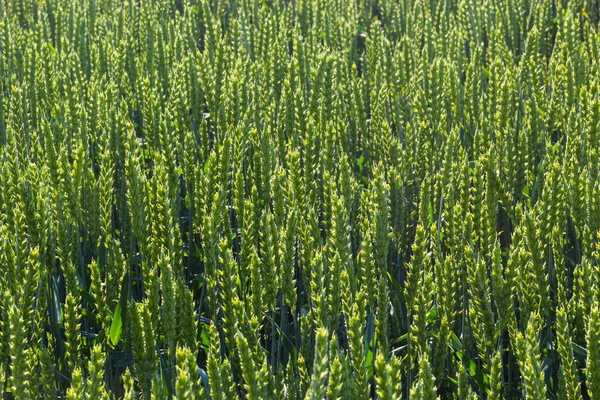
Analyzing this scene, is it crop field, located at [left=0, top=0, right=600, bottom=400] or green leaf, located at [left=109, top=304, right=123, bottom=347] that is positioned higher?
crop field, located at [left=0, top=0, right=600, bottom=400]

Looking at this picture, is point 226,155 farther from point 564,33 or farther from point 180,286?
point 564,33

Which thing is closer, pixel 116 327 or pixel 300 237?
pixel 300 237

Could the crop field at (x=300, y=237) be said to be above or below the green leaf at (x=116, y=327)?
above

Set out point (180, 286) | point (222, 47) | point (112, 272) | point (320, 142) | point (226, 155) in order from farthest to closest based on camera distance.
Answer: point (222, 47)
point (320, 142)
point (226, 155)
point (112, 272)
point (180, 286)

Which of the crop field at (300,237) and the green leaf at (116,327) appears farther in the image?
the green leaf at (116,327)

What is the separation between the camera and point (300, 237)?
1717 mm

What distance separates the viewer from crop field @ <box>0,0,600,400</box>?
4.95 ft

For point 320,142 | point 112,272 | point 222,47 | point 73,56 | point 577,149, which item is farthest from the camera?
point 73,56

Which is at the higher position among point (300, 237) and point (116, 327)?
point (300, 237)

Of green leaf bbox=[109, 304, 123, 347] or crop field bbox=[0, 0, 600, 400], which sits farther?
green leaf bbox=[109, 304, 123, 347]

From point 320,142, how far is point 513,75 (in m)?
0.93

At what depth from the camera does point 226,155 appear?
202 centimetres

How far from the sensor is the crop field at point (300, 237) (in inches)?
59.4

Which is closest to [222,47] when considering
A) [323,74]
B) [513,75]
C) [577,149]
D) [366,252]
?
[323,74]
